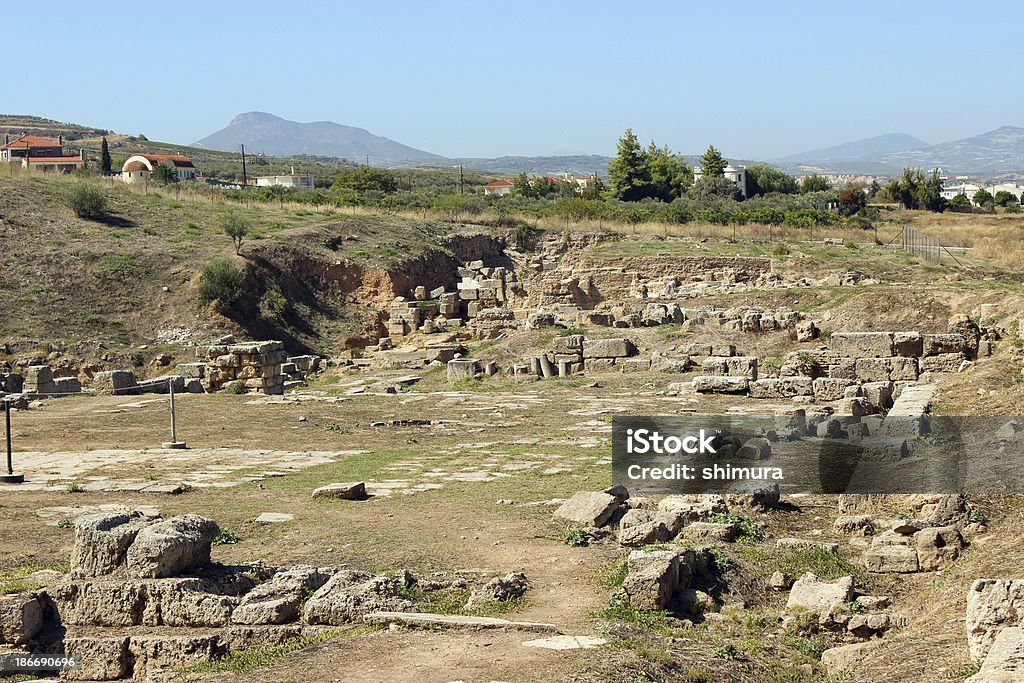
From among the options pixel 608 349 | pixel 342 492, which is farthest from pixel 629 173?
pixel 342 492

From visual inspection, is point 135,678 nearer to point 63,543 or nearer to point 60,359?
point 63,543

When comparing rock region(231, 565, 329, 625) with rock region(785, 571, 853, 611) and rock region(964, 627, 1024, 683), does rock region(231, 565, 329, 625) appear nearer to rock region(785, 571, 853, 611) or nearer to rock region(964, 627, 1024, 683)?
rock region(785, 571, 853, 611)

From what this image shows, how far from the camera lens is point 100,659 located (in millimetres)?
8375

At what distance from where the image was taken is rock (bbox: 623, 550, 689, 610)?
9.49 meters

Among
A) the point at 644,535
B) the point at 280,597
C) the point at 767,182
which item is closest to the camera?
the point at 280,597

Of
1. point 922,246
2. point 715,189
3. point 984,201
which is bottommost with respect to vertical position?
point 922,246

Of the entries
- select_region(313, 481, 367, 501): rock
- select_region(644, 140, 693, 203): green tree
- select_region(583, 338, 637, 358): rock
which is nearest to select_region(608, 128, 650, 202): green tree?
select_region(644, 140, 693, 203): green tree

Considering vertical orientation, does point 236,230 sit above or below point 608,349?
above

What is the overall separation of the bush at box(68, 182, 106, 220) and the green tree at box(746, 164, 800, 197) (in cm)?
5248

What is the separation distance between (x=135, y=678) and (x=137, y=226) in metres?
33.0

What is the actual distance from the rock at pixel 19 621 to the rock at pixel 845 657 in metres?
5.69

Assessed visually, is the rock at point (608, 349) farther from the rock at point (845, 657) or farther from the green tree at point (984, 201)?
the green tree at point (984, 201)

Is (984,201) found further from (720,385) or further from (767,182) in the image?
(720,385)

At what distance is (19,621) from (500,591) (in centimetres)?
360
